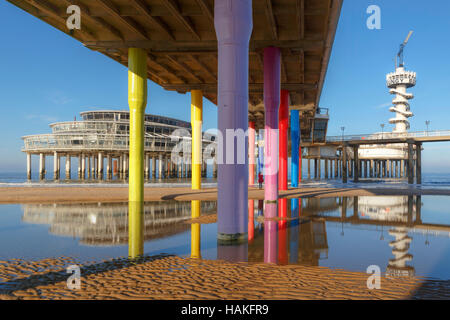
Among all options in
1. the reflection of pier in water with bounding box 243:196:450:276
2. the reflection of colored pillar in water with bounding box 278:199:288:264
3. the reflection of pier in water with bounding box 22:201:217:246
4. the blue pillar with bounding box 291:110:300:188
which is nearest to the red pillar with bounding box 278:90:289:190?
the blue pillar with bounding box 291:110:300:188

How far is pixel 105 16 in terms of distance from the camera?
483 inches

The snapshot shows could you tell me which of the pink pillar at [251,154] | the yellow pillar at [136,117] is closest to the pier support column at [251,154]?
the pink pillar at [251,154]

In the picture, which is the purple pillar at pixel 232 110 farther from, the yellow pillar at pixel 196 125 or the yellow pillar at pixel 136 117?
the yellow pillar at pixel 196 125

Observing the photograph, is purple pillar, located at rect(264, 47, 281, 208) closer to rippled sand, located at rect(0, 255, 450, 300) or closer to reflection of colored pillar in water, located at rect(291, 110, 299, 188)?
rippled sand, located at rect(0, 255, 450, 300)

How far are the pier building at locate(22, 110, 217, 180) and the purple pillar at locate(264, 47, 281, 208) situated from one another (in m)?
41.0

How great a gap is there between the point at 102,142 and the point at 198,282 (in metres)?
52.8

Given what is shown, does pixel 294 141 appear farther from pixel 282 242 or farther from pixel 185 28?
pixel 282 242

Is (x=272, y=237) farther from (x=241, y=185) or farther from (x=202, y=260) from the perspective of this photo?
(x=202, y=260)

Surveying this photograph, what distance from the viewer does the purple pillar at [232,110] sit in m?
A: 7.62

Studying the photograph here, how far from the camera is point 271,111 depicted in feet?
47.6

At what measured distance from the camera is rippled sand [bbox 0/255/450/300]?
3949 mm

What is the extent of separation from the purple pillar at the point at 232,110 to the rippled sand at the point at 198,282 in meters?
2.31

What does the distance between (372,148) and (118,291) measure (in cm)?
6336

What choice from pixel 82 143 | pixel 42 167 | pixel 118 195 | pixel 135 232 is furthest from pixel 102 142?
pixel 135 232
